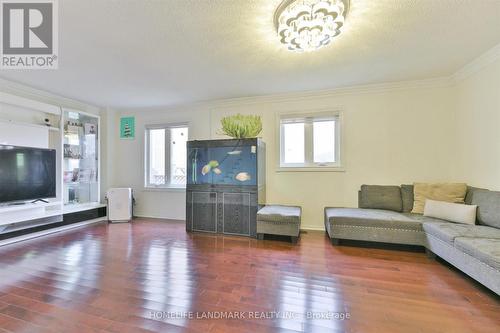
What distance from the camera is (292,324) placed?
1575 millimetres

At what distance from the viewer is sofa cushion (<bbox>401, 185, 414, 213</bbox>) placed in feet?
11.1

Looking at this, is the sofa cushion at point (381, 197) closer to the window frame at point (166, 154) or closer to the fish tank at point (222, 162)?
the fish tank at point (222, 162)

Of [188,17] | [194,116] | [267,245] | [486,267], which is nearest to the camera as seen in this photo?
[486,267]

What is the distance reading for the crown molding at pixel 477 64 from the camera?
104 inches

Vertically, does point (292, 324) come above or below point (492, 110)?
below

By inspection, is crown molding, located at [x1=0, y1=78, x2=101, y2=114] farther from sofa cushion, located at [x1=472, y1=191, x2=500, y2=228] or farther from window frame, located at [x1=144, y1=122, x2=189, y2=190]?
sofa cushion, located at [x1=472, y1=191, x2=500, y2=228]

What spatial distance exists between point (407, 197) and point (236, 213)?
275 cm

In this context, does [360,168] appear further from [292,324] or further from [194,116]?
[194,116]

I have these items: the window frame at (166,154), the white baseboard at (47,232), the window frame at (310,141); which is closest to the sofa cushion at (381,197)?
the window frame at (310,141)

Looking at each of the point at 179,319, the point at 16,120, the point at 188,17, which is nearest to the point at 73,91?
the point at 16,120

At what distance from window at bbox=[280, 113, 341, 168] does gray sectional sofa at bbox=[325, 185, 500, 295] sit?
0.85 meters

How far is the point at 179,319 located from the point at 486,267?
8.51 ft

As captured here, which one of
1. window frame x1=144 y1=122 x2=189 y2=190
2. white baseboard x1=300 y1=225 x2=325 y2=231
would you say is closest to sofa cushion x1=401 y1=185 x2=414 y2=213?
white baseboard x1=300 y1=225 x2=325 y2=231

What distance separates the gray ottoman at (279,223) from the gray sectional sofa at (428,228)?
1.68 ft
